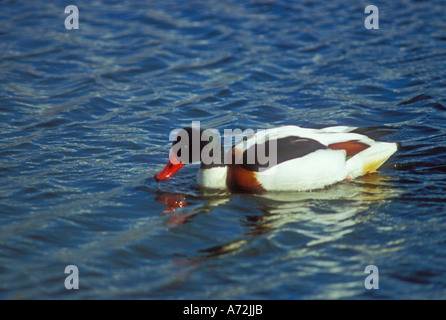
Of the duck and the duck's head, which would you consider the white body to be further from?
the duck's head

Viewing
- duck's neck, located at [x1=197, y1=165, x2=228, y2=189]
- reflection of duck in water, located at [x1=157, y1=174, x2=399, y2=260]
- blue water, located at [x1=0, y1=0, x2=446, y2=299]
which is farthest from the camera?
duck's neck, located at [x1=197, y1=165, x2=228, y2=189]

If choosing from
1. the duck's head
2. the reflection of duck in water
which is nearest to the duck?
the duck's head

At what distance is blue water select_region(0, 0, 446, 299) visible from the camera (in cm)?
544

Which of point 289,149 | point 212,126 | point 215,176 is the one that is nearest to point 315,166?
point 289,149

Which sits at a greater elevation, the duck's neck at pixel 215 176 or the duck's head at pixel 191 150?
the duck's head at pixel 191 150

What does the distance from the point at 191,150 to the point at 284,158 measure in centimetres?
114

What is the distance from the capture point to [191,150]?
24.0 feet

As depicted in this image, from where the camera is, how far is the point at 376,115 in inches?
367

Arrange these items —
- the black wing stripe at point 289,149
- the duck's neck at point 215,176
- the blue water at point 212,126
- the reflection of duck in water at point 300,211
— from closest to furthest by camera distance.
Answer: the blue water at point 212,126 < the reflection of duck in water at point 300,211 < the black wing stripe at point 289,149 < the duck's neck at point 215,176

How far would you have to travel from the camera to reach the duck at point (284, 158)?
22.8ft

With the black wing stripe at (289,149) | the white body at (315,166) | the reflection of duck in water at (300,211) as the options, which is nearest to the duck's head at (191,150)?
the white body at (315,166)

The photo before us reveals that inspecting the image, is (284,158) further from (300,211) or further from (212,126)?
(212,126)

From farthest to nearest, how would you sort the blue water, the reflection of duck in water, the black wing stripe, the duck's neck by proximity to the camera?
the duck's neck → the black wing stripe → the reflection of duck in water → the blue water

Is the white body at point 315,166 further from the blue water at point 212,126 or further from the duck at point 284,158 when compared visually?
the blue water at point 212,126
